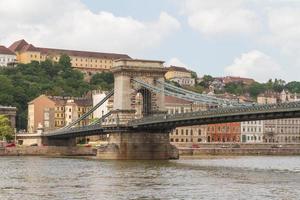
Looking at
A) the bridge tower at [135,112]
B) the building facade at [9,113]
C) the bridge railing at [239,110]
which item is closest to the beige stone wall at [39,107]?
the building facade at [9,113]

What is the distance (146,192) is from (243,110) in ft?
80.4

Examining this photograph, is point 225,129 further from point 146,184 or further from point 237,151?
point 146,184

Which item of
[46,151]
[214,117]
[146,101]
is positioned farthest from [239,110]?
[46,151]

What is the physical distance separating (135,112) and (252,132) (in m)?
Result: 67.5

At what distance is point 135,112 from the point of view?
88.2 metres

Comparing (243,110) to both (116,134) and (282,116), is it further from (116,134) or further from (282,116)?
(116,134)

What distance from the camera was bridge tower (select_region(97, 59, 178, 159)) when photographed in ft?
275

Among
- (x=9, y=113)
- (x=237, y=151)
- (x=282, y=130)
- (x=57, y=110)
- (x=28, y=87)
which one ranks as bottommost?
(x=237, y=151)

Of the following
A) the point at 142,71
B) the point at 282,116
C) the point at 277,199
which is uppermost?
the point at 142,71

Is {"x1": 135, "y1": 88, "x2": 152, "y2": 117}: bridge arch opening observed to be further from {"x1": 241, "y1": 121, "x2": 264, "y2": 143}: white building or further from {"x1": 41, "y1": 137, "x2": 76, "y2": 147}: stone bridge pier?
{"x1": 241, "y1": 121, "x2": 264, "y2": 143}: white building

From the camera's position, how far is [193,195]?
41969 millimetres

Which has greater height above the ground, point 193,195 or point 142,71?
point 142,71

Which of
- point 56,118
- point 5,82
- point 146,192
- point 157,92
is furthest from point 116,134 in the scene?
point 5,82

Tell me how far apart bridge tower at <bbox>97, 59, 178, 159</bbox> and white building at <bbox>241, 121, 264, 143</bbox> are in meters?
61.3
